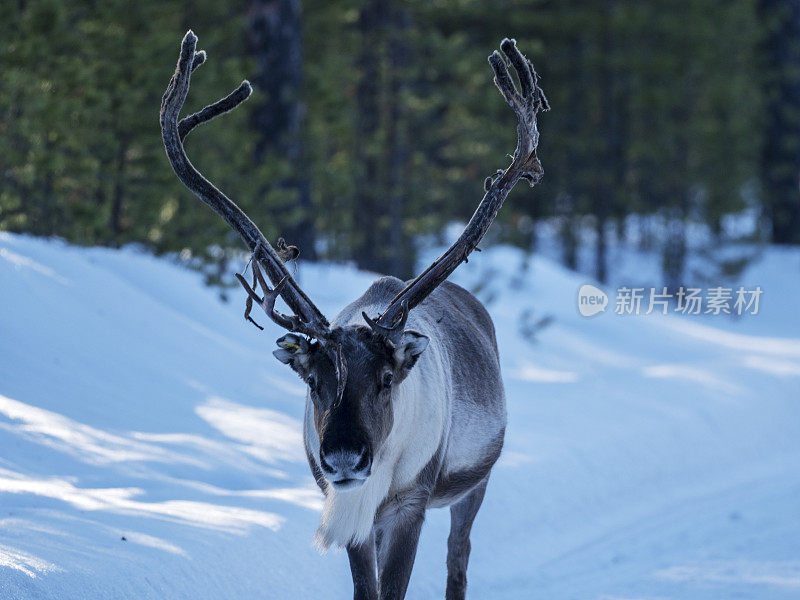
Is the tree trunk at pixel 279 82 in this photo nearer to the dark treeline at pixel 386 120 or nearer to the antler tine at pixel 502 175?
the dark treeline at pixel 386 120

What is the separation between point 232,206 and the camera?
15.4 ft

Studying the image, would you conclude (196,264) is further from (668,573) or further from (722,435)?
(668,573)

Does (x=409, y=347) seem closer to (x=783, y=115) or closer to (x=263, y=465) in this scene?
(x=263, y=465)

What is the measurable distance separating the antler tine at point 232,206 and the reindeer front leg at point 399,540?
817mm

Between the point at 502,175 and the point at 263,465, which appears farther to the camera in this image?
the point at 263,465

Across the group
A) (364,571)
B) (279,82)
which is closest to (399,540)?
(364,571)

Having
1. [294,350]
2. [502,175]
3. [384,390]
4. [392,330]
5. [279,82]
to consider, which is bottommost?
[384,390]

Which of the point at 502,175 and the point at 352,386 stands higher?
the point at 502,175

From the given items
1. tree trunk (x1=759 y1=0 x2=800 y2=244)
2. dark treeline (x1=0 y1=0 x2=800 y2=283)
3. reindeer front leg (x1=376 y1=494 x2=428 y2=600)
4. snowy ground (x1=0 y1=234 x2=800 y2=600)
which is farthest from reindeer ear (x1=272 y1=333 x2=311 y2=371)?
tree trunk (x1=759 y1=0 x2=800 y2=244)

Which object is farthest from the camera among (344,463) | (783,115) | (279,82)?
(783,115)

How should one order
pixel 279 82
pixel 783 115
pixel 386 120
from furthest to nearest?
1. pixel 783 115
2. pixel 386 120
3. pixel 279 82

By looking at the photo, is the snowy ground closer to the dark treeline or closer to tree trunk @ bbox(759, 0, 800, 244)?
the dark treeline

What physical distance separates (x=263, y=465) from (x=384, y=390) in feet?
10.4

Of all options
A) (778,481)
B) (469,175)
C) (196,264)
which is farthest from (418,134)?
(778,481)
